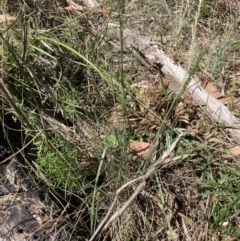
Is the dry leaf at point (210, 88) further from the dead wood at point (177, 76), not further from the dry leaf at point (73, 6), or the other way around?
the dry leaf at point (73, 6)

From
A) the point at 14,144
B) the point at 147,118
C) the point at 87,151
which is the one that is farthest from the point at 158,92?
the point at 14,144

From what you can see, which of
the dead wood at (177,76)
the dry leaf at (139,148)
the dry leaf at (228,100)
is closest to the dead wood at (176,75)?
the dead wood at (177,76)

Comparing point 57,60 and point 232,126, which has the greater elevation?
point 57,60

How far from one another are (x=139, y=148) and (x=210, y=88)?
0.66 metres

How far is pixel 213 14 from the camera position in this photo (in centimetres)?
311

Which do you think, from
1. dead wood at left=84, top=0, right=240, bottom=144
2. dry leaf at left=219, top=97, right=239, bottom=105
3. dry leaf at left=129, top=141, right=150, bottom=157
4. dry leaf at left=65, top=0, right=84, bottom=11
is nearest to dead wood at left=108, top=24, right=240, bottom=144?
dead wood at left=84, top=0, right=240, bottom=144

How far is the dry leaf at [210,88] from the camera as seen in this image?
2.69m

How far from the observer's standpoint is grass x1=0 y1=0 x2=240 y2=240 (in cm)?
200

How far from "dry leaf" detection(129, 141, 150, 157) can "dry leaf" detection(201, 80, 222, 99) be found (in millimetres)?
580

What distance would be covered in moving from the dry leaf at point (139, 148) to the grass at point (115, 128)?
0.06 m

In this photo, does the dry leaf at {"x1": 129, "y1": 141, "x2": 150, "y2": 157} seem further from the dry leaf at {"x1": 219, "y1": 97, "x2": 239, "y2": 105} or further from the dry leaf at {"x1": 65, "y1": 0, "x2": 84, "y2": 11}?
the dry leaf at {"x1": 65, "y1": 0, "x2": 84, "y2": 11}

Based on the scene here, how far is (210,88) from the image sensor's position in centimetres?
271

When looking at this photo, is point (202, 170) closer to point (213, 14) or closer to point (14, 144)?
point (14, 144)

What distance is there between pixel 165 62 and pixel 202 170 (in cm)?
74
